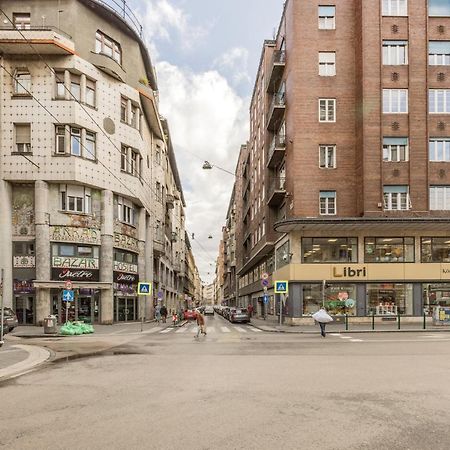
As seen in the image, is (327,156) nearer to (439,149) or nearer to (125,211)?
(439,149)

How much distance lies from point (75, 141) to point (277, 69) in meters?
16.3

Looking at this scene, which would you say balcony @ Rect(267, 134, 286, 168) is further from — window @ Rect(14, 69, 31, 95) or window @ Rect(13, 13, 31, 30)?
window @ Rect(13, 13, 31, 30)

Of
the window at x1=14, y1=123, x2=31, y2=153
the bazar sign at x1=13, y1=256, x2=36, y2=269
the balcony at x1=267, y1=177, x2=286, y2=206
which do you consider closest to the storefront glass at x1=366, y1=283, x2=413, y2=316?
the balcony at x1=267, y1=177, x2=286, y2=206

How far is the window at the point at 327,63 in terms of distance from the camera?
3284 centimetres

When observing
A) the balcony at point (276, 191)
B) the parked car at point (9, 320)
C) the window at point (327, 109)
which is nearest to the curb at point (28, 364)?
the parked car at point (9, 320)

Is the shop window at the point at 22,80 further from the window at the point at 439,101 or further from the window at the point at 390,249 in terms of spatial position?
the window at the point at 439,101

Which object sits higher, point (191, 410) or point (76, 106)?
point (76, 106)

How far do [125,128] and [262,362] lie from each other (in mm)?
27389

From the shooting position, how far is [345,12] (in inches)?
1297

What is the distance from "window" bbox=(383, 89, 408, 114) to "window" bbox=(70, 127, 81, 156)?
68.0ft

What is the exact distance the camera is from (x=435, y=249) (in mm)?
32219

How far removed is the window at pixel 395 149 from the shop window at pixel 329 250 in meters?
6.02

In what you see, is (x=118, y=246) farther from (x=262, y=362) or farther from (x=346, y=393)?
(x=346, y=393)

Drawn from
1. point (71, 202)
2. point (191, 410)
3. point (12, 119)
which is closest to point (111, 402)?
point (191, 410)
